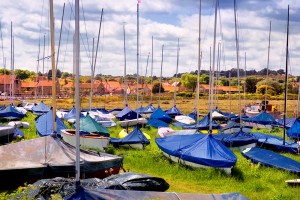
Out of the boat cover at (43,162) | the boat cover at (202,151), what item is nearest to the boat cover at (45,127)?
the boat cover at (202,151)

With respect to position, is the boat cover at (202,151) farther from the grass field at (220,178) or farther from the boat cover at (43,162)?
the boat cover at (43,162)

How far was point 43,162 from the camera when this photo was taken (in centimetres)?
1580

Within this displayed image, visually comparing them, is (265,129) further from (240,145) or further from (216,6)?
(216,6)

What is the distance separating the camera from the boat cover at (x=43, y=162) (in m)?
15.2

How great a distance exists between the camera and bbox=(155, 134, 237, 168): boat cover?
19.8m

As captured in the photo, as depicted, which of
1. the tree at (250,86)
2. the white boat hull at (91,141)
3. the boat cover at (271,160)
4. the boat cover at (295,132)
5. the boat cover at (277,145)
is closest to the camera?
the boat cover at (271,160)

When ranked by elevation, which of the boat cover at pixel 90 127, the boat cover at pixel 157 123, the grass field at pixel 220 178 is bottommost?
the grass field at pixel 220 178

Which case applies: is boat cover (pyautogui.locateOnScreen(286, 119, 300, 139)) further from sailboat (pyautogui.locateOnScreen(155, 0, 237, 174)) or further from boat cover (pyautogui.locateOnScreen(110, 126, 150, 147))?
sailboat (pyautogui.locateOnScreen(155, 0, 237, 174))

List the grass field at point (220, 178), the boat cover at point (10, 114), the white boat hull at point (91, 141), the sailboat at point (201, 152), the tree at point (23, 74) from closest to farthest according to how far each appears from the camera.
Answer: the grass field at point (220, 178) → the sailboat at point (201, 152) → the white boat hull at point (91, 141) → the boat cover at point (10, 114) → the tree at point (23, 74)

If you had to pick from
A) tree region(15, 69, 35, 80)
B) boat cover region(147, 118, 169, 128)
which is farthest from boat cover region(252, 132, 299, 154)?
tree region(15, 69, 35, 80)

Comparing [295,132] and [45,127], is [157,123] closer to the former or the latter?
[295,132]

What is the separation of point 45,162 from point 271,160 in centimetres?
1141

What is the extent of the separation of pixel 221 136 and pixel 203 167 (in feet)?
28.2

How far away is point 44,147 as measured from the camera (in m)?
16.5
